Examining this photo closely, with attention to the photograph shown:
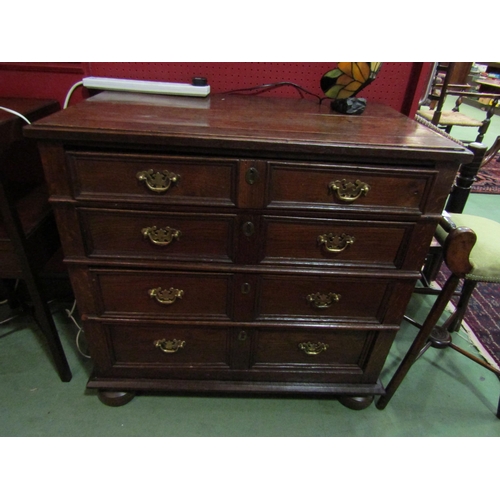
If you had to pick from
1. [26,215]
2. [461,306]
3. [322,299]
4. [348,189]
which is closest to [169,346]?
[322,299]

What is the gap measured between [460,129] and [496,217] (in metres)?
2.80

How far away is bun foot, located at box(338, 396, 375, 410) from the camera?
130 cm

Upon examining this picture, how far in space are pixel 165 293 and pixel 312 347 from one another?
0.54 metres

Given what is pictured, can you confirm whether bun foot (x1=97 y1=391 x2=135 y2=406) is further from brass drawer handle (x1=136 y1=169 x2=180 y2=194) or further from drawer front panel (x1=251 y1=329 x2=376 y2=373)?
brass drawer handle (x1=136 y1=169 x2=180 y2=194)

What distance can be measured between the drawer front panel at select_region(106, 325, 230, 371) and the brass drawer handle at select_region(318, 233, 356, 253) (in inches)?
18.0

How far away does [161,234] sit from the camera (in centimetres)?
96

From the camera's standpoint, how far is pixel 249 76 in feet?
4.28

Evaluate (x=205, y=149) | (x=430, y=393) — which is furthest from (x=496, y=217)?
(x=205, y=149)

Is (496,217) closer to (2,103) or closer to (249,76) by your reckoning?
(249,76)

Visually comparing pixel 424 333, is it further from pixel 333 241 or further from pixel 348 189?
pixel 348 189

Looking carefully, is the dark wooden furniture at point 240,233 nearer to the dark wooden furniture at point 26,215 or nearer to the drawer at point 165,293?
the drawer at point 165,293

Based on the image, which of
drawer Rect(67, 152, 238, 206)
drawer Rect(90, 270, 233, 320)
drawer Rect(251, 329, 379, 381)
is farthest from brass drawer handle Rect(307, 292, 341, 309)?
drawer Rect(67, 152, 238, 206)

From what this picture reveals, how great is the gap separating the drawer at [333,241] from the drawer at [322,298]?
0.07m

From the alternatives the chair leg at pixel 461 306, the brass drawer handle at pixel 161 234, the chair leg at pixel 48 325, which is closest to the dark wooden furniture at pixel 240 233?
the brass drawer handle at pixel 161 234
